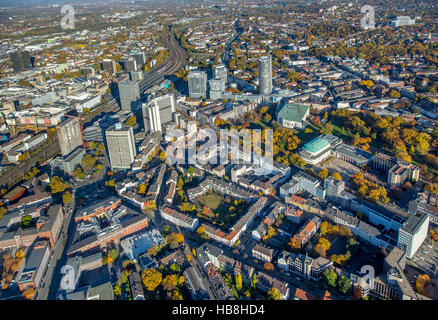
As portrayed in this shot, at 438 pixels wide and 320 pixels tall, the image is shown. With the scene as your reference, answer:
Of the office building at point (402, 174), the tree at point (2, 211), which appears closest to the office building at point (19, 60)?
the tree at point (2, 211)

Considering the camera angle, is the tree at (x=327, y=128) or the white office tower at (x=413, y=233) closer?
the white office tower at (x=413, y=233)

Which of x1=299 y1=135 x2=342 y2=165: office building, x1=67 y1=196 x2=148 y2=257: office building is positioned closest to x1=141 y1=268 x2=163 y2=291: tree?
x1=67 y1=196 x2=148 y2=257: office building

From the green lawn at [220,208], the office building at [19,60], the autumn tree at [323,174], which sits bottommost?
the green lawn at [220,208]

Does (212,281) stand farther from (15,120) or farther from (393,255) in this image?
(15,120)

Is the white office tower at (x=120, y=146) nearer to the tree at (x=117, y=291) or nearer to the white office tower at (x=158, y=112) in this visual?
the white office tower at (x=158, y=112)

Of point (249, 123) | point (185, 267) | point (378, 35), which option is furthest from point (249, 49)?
point (185, 267)

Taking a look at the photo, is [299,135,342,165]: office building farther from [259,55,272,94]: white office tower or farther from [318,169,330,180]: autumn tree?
[259,55,272,94]: white office tower

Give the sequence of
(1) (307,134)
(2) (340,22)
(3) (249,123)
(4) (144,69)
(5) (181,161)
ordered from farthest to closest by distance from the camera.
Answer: (2) (340,22) < (4) (144,69) < (3) (249,123) < (1) (307,134) < (5) (181,161)
